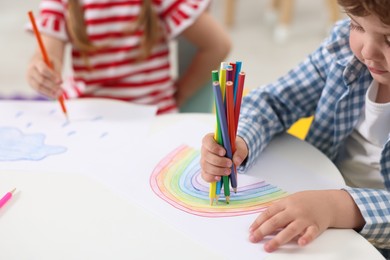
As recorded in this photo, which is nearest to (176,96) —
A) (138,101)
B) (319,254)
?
(138,101)

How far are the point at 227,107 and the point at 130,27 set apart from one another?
0.60m

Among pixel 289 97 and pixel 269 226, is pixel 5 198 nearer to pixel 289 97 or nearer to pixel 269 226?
pixel 269 226

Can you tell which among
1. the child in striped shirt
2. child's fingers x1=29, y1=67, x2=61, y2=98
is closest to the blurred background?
the child in striped shirt

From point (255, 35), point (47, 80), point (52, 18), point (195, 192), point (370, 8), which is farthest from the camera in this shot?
point (255, 35)

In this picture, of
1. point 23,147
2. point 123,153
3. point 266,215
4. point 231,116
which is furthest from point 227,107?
point 23,147

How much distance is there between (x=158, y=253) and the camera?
600 mm

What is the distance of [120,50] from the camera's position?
1.18 m

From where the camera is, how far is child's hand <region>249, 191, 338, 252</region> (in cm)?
61

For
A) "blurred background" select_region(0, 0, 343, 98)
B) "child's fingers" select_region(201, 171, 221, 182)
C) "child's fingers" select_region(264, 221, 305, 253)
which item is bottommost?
"blurred background" select_region(0, 0, 343, 98)

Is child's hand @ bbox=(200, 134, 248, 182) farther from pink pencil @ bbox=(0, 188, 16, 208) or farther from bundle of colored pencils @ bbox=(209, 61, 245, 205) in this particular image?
pink pencil @ bbox=(0, 188, 16, 208)

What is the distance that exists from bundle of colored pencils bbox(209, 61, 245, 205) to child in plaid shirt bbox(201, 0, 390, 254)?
0.04ft

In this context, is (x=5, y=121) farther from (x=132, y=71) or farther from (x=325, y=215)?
(x=325, y=215)

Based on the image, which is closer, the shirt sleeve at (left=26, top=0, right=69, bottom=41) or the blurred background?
the shirt sleeve at (left=26, top=0, right=69, bottom=41)

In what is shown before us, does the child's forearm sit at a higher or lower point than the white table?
lower
